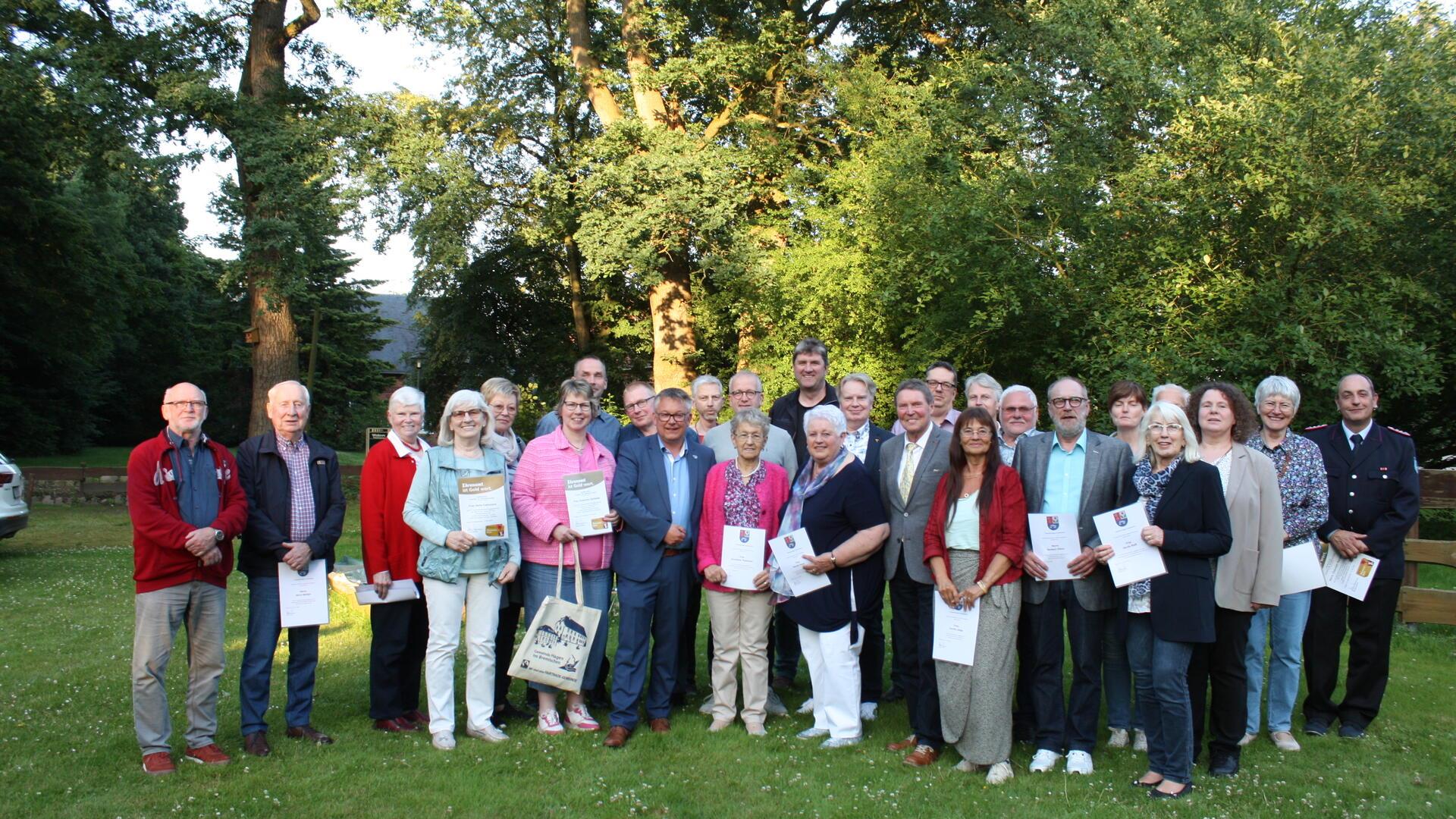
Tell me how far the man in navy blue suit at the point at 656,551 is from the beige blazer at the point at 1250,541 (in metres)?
2.83

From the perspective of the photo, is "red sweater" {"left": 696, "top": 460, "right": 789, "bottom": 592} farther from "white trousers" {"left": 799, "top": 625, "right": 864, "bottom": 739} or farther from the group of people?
"white trousers" {"left": 799, "top": 625, "right": 864, "bottom": 739}

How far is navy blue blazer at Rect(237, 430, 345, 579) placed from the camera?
5168mm

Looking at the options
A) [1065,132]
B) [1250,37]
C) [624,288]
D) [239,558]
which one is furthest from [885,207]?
[239,558]

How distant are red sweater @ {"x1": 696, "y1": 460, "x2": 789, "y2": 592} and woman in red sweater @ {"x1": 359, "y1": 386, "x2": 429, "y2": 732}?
5.35ft

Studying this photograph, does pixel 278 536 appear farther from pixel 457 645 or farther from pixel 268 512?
pixel 457 645

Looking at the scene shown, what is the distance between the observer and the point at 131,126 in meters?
16.5

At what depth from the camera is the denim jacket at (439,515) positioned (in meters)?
5.37

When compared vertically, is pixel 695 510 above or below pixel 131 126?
below

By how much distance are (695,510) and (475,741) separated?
5.86 feet

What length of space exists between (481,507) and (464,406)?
57 cm

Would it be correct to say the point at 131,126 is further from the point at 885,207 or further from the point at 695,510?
the point at 695,510

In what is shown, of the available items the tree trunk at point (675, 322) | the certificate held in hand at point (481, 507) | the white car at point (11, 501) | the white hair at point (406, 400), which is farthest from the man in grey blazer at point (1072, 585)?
the tree trunk at point (675, 322)

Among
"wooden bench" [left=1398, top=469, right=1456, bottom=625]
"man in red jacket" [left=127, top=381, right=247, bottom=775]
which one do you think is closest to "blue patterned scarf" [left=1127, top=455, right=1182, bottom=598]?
"wooden bench" [left=1398, top=469, right=1456, bottom=625]

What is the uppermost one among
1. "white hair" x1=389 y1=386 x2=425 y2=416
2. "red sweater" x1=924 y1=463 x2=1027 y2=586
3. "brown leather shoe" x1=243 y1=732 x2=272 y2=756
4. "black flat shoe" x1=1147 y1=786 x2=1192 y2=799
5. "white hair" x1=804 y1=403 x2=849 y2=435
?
"white hair" x1=389 y1=386 x2=425 y2=416
